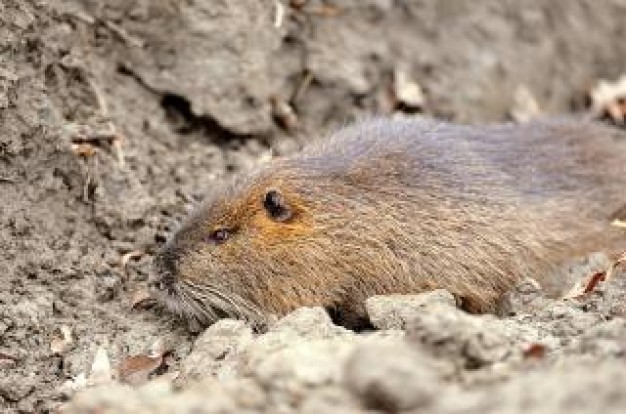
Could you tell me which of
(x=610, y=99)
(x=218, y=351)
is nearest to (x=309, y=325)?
(x=218, y=351)

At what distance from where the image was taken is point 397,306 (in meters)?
5.09

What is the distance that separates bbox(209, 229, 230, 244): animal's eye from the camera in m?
5.70

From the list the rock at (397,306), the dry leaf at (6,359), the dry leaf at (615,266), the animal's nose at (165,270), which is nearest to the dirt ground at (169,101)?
the dry leaf at (6,359)

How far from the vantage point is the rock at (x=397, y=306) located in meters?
5.02

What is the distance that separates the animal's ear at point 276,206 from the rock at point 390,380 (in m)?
2.24

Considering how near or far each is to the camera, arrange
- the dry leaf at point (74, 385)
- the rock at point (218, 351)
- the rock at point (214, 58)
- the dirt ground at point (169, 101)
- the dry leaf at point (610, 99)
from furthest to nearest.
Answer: the dry leaf at point (610, 99), the rock at point (214, 58), the dirt ground at point (169, 101), the dry leaf at point (74, 385), the rock at point (218, 351)

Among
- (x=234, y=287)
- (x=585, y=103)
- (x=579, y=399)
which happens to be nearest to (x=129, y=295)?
(x=234, y=287)

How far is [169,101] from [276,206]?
143 centimetres

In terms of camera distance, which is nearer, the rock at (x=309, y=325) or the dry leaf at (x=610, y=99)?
the rock at (x=309, y=325)

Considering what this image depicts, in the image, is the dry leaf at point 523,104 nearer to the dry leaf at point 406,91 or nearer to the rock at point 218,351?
the dry leaf at point 406,91

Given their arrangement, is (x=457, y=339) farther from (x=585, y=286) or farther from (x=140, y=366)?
(x=585, y=286)

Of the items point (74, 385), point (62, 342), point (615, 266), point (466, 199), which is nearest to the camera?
point (74, 385)

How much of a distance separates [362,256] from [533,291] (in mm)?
864

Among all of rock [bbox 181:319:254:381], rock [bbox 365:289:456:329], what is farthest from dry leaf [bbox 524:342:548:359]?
rock [bbox 181:319:254:381]
